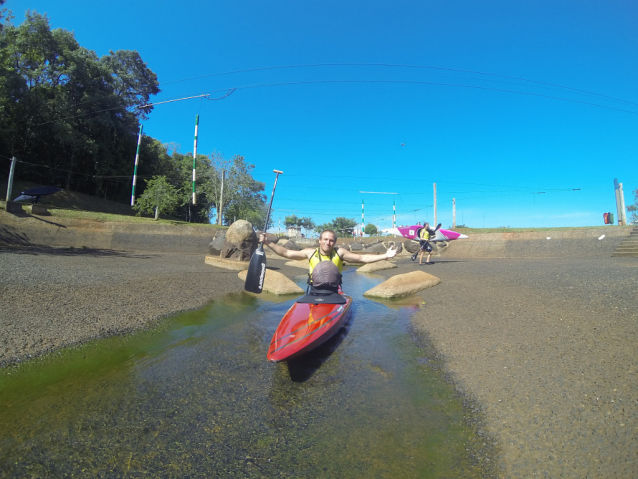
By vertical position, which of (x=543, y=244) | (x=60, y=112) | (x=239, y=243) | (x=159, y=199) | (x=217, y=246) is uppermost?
(x=60, y=112)

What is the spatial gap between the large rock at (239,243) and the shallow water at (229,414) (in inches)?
452

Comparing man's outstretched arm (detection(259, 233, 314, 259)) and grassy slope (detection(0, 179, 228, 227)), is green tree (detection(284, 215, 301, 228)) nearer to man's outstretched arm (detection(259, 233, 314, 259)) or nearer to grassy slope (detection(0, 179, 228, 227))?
grassy slope (detection(0, 179, 228, 227))

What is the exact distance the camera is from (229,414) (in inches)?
139

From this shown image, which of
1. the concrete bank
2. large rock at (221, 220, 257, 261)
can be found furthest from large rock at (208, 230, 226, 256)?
the concrete bank

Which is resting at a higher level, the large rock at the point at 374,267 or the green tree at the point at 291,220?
the green tree at the point at 291,220

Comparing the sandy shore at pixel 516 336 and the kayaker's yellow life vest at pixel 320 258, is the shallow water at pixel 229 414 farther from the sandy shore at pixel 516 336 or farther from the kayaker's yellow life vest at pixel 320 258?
the kayaker's yellow life vest at pixel 320 258

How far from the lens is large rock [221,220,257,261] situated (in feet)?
56.6

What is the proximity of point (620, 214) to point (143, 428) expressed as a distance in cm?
2655

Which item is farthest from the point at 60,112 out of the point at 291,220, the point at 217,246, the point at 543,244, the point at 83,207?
the point at 291,220

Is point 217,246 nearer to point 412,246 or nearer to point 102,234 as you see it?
point 102,234

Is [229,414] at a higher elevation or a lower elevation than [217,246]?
lower

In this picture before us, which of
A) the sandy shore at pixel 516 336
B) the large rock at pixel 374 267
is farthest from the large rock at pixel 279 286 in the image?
the large rock at pixel 374 267

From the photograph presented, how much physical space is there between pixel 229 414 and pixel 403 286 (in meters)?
8.08

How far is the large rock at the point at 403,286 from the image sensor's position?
1040 cm
